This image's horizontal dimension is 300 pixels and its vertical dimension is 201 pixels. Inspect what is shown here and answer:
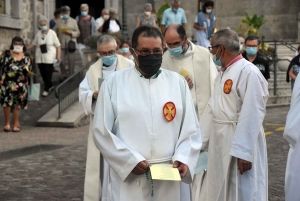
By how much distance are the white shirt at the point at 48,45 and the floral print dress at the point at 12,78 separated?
3339 mm

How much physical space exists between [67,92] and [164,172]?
1130cm

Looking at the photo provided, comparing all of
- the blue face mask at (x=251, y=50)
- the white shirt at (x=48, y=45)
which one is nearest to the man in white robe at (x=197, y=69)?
the blue face mask at (x=251, y=50)

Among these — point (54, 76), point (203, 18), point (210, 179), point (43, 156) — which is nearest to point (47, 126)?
point (43, 156)

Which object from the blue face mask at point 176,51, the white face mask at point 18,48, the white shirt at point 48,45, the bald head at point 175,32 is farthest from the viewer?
the white shirt at point 48,45

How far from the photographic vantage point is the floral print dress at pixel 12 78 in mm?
14305

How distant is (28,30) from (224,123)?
14.1 meters

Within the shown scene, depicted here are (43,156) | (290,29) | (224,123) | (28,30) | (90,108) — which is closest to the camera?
(224,123)

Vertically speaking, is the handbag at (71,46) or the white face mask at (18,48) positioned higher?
the white face mask at (18,48)

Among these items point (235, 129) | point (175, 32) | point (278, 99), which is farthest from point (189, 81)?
point (278, 99)

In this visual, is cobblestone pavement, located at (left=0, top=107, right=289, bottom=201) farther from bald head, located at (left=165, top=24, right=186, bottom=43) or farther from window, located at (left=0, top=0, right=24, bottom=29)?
window, located at (left=0, top=0, right=24, bottom=29)

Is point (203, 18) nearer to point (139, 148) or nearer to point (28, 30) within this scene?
point (28, 30)

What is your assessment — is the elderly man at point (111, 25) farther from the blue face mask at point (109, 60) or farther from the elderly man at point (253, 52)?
the blue face mask at point (109, 60)

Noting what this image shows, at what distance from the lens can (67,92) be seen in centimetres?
1590

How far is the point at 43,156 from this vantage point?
463 inches
